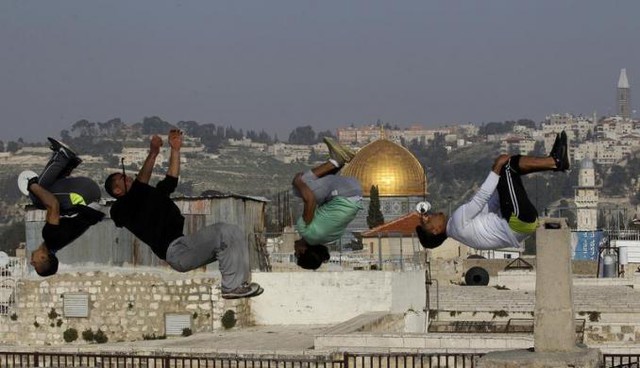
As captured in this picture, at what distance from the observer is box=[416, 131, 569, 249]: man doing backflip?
50.8 feet

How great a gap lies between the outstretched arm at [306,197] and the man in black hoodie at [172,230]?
621 millimetres

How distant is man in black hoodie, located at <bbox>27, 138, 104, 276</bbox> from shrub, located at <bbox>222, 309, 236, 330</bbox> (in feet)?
93.8

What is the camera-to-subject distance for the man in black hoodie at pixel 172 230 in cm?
1560

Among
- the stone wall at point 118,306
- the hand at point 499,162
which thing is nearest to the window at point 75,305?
the stone wall at point 118,306

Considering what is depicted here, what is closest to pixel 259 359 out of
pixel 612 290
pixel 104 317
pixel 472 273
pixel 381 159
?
pixel 104 317

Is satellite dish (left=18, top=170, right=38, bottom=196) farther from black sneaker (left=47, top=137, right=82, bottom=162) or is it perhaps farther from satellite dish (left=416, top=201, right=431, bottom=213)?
satellite dish (left=416, top=201, right=431, bottom=213)

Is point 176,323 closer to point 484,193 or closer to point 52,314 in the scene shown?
point 52,314

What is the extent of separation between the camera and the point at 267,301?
45.7m

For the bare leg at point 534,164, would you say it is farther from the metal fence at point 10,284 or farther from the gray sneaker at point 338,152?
the metal fence at point 10,284

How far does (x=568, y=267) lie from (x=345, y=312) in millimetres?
22582

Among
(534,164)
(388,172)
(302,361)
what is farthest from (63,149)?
(388,172)

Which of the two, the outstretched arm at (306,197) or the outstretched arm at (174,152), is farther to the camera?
the outstretched arm at (174,152)

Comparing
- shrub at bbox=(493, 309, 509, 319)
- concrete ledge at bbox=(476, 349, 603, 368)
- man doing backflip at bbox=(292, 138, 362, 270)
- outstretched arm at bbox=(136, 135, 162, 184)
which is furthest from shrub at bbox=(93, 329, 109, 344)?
man doing backflip at bbox=(292, 138, 362, 270)

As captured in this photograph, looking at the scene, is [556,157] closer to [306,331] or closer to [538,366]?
[538,366]
